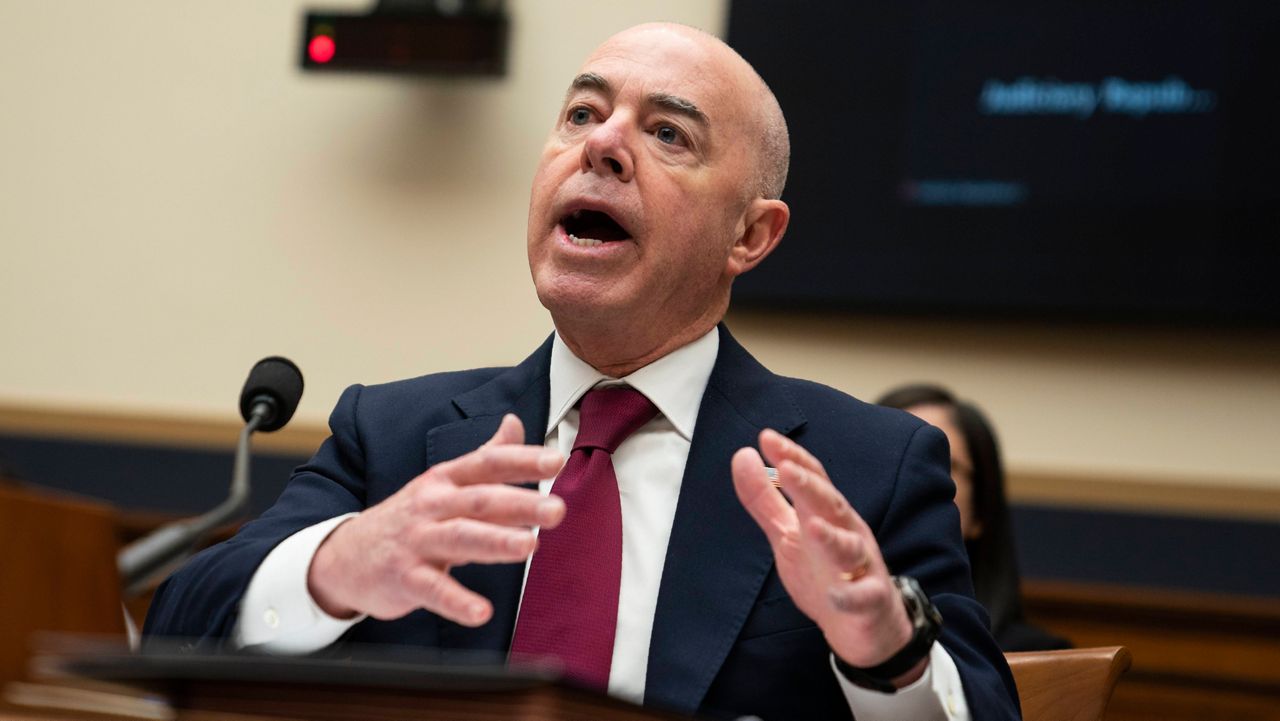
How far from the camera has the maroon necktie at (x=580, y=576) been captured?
1496mm

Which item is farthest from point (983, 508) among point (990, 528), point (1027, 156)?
point (1027, 156)

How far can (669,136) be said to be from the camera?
1.80 meters

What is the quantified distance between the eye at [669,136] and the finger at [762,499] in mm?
616

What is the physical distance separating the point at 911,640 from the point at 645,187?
0.67 meters

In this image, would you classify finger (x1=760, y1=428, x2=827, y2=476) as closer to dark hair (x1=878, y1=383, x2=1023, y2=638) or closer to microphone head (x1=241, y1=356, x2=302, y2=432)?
microphone head (x1=241, y1=356, x2=302, y2=432)

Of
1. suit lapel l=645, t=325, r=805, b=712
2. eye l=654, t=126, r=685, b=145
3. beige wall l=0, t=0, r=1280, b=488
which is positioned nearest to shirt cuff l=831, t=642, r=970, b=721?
suit lapel l=645, t=325, r=805, b=712

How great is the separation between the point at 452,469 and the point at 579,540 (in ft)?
1.11

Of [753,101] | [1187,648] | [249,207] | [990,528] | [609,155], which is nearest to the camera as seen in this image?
[609,155]

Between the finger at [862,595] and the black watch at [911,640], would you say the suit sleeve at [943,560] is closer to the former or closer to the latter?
the black watch at [911,640]

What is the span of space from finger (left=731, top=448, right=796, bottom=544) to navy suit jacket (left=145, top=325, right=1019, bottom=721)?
252 millimetres

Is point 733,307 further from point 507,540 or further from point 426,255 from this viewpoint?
point 507,540

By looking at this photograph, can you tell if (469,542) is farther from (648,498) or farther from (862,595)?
(648,498)

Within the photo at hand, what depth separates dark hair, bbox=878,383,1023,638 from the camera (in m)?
2.85

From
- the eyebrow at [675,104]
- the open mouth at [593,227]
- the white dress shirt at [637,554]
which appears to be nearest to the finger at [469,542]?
the white dress shirt at [637,554]
